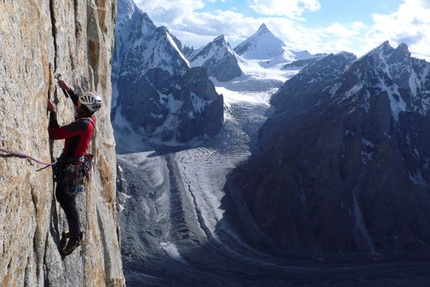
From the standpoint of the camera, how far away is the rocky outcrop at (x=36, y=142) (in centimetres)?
682

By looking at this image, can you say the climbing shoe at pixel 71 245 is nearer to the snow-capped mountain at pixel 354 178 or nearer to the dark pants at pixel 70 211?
the dark pants at pixel 70 211

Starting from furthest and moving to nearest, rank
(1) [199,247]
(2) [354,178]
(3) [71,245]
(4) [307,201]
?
(2) [354,178], (4) [307,201], (1) [199,247], (3) [71,245]

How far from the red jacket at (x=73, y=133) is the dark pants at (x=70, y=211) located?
0.93 meters

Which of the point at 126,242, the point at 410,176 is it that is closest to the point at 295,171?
the point at 410,176

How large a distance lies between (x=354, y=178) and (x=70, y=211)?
104 meters

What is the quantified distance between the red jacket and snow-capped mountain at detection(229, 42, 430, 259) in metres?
82.7

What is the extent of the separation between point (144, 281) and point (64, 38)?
63710mm

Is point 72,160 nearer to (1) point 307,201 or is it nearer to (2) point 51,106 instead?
(2) point 51,106

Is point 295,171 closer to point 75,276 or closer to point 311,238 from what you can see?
point 311,238

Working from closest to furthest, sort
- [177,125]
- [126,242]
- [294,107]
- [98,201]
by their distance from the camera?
1. [98,201]
2. [126,242]
3. [177,125]
4. [294,107]

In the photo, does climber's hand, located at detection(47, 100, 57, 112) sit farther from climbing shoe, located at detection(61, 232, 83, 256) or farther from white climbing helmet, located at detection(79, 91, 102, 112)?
climbing shoe, located at detection(61, 232, 83, 256)

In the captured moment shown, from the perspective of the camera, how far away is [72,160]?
30.8 ft

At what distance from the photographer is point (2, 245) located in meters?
6.53

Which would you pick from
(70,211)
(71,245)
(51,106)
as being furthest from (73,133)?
(71,245)
